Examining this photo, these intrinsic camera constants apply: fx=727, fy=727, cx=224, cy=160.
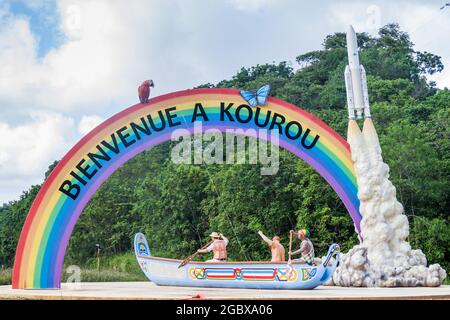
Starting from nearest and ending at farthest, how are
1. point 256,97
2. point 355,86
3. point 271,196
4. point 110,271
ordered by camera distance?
point 256,97, point 355,86, point 271,196, point 110,271

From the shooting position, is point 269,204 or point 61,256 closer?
point 61,256

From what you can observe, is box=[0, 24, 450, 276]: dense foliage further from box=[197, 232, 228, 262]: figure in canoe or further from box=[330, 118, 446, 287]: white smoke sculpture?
box=[197, 232, 228, 262]: figure in canoe

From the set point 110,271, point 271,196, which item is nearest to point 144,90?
point 271,196

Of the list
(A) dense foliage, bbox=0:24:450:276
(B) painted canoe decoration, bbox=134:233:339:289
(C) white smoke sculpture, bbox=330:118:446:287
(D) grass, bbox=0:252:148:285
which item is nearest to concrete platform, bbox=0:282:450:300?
(B) painted canoe decoration, bbox=134:233:339:289

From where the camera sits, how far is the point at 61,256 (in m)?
12.1

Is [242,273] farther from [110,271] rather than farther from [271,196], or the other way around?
[110,271]

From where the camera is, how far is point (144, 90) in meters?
12.5

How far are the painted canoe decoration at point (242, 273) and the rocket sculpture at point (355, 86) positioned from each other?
2886mm

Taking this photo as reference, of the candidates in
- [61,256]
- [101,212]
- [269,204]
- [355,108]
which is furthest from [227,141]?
[61,256]

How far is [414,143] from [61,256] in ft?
29.9

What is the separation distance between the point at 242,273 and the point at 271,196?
24.7 ft

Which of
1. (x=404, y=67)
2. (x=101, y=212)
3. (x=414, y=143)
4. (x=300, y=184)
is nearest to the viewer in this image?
(x=414, y=143)

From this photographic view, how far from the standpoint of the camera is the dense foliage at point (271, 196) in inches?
691
